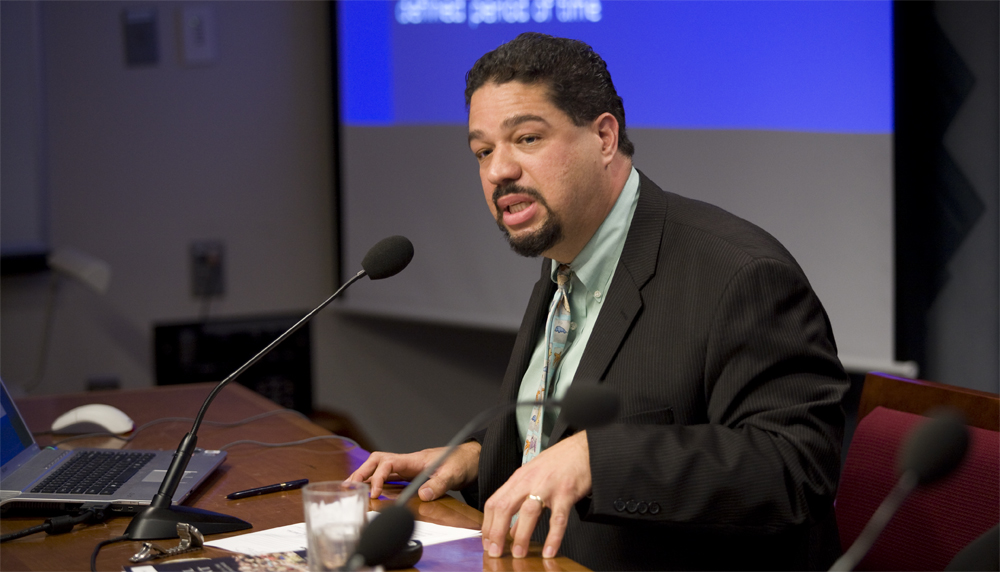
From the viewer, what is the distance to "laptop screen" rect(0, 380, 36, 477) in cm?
136

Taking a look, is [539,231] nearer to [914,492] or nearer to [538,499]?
[538,499]

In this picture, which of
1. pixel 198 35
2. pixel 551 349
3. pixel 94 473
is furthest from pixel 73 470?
pixel 198 35

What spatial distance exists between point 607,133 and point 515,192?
7.1 inches

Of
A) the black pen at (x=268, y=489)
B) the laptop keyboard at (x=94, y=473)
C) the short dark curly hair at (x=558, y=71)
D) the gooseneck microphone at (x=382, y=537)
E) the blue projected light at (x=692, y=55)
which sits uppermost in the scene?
the blue projected light at (x=692, y=55)

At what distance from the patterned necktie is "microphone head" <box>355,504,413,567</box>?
0.54 metres

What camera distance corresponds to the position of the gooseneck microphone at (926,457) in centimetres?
66

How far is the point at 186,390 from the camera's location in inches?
84.7

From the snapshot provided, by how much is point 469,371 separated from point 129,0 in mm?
1776

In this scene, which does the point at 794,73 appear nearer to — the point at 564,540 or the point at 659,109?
the point at 659,109

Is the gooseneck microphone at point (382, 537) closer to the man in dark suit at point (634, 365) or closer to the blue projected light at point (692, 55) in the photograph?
the man in dark suit at point (634, 365)

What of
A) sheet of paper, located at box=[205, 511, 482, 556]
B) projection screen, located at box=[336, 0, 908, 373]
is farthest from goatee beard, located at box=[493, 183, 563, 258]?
projection screen, located at box=[336, 0, 908, 373]

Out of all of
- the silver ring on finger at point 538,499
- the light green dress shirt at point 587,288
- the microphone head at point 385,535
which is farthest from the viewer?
the light green dress shirt at point 587,288

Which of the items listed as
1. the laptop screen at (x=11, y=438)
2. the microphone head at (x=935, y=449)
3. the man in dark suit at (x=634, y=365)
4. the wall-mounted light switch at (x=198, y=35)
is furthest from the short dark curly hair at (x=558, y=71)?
the wall-mounted light switch at (x=198, y=35)

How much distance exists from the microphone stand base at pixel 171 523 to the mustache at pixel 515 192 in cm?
58
